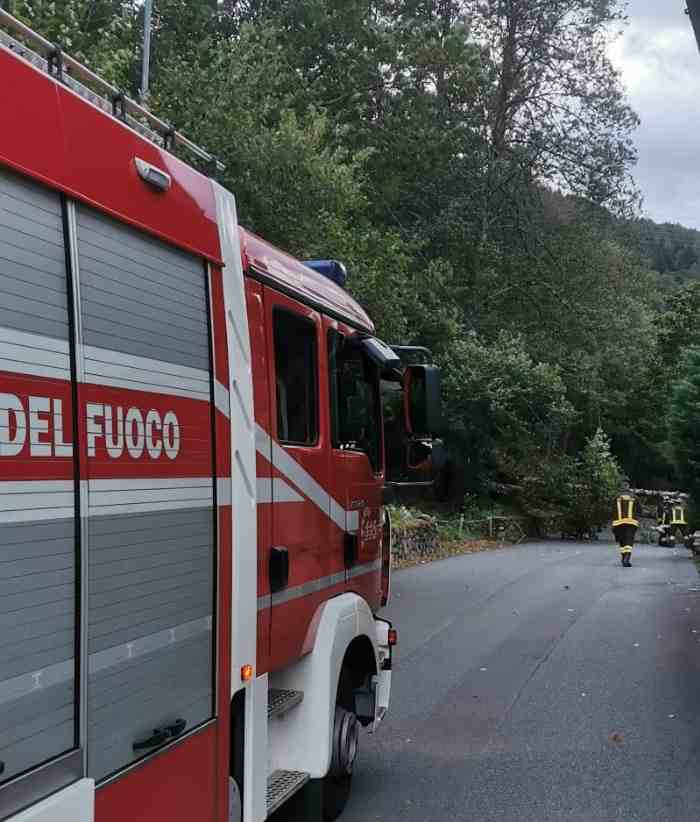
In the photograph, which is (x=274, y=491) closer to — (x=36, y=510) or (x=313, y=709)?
(x=313, y=709)

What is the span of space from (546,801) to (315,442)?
2688 mm

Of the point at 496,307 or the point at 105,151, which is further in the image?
the point at 496,307

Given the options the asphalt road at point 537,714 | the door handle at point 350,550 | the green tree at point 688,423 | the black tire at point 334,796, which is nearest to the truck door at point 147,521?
the door handle at point 350,550

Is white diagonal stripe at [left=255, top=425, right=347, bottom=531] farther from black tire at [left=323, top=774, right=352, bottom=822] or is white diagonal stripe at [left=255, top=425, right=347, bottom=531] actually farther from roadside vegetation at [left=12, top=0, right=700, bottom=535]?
roadside vegetation at [left=12, top=0, right=700, bottom=535]

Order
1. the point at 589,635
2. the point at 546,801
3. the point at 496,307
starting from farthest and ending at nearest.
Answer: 1. the point at 496,307
2. the point at 589,635
3. the point at 546,801

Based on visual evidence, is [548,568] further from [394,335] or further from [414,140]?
[414,140]

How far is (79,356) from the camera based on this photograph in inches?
105

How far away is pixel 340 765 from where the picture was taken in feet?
16.4

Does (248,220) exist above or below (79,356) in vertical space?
above

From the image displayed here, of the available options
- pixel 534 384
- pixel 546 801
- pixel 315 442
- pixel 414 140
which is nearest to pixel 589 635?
pixel 546 801

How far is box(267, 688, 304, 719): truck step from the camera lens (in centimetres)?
430

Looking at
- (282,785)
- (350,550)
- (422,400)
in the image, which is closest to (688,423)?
(422,400)

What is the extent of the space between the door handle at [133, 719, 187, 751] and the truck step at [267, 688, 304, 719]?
1.13m

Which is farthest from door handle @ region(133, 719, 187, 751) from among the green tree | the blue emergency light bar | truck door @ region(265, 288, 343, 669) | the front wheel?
the green tree
